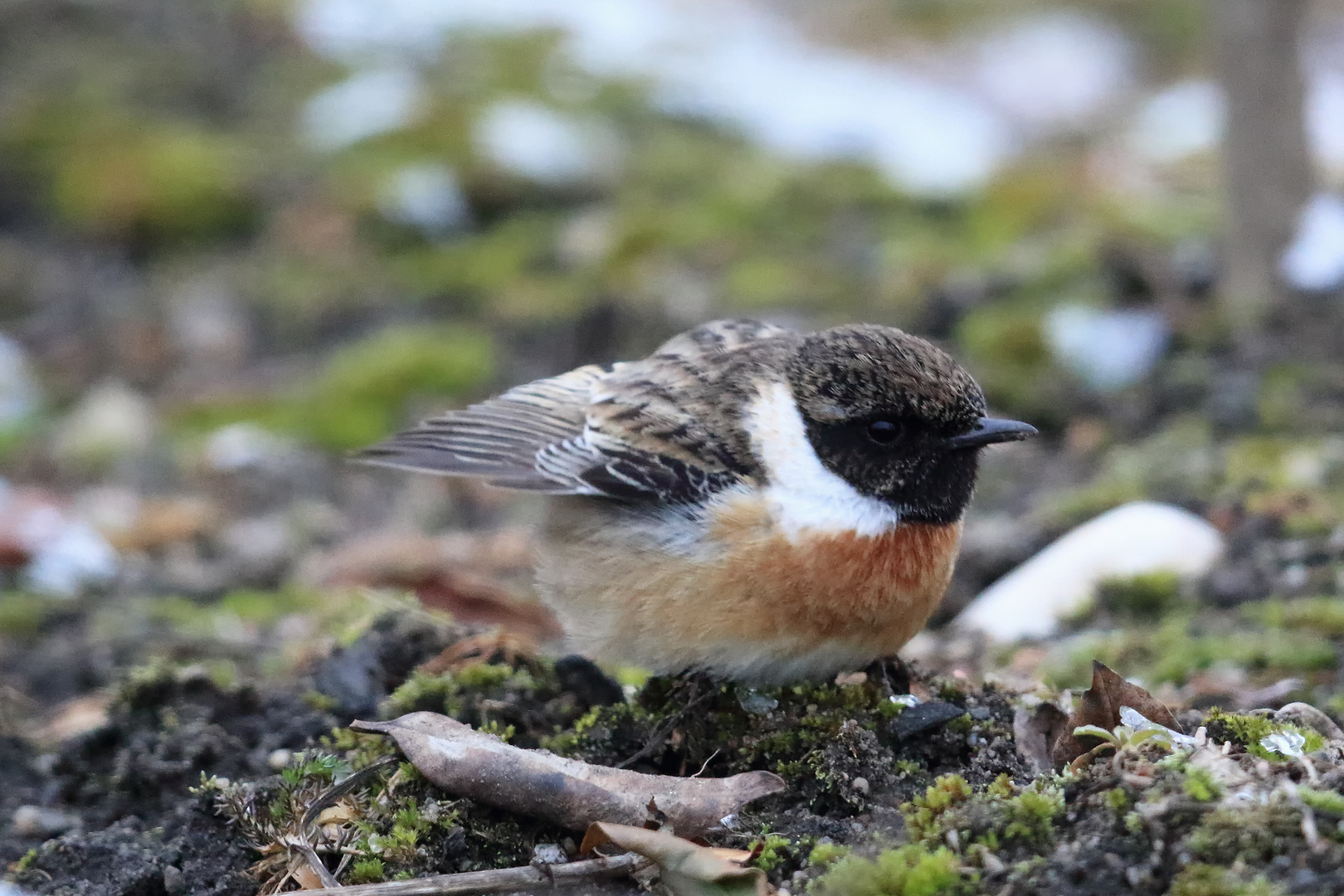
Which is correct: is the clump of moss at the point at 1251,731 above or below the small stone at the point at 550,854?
above

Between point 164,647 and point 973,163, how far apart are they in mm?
9028

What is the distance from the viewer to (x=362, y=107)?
14.6 meters

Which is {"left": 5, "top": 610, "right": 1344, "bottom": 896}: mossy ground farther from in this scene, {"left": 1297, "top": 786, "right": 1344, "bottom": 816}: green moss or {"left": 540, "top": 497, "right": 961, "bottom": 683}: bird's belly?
{"left": 540, "top": 497, "right": 961, "bottom": 683}: bird's belly

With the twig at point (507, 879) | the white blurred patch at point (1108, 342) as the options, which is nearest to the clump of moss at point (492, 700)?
the twig at point (507, 879)

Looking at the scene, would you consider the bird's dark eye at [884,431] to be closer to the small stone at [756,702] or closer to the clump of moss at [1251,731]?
the small stone at [756,702]

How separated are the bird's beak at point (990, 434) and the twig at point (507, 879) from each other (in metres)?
1.78

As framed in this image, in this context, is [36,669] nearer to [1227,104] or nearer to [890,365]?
[890,365]

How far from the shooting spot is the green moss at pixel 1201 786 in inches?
138

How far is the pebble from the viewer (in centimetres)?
646

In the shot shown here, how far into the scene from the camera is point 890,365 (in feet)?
15.6

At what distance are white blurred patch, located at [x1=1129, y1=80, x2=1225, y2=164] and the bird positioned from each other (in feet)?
32.6

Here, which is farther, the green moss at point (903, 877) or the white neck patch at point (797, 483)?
the white neck patch at point (797, 483)

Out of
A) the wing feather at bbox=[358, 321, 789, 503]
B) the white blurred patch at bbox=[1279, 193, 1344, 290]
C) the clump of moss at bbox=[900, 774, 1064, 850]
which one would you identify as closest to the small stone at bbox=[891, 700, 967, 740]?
the clump of moss at bbox=[900, 774, 1064, 850]

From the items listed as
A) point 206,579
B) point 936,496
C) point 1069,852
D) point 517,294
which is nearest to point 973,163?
point 517,294
